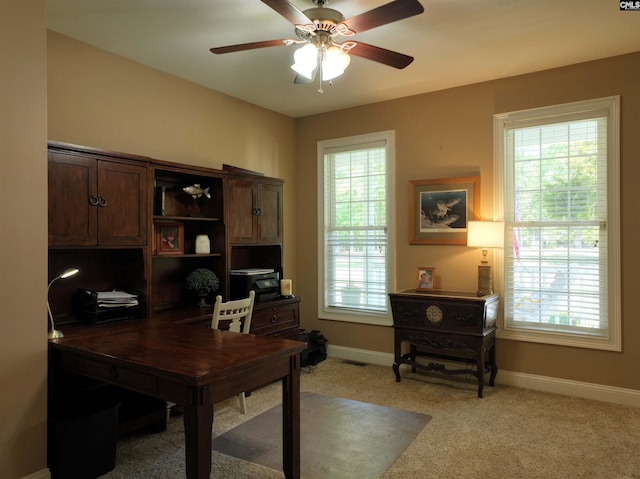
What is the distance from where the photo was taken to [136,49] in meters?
3.36

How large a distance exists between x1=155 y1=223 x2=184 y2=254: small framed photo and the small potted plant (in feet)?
0.81

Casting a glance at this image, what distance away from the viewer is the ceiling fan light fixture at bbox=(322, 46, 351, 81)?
2.62 metres

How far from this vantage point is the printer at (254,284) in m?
3.91


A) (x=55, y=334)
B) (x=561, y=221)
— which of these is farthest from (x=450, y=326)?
(x=55, y=334)

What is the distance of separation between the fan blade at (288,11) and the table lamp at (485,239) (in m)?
2.30

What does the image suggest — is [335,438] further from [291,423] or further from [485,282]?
[485,282]

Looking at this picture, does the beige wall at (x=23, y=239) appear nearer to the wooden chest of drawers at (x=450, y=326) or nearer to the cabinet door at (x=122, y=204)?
the cabinet door at (x=122, y=204)

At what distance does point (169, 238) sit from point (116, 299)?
2.60 feet

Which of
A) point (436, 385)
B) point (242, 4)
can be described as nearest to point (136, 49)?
point (242, 4)

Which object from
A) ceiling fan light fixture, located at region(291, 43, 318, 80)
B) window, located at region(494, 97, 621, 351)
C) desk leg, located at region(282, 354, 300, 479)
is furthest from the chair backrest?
window, located at region(494, 97, 621, 351)

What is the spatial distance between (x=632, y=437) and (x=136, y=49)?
14.5 ft

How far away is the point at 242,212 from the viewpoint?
13.2 feet

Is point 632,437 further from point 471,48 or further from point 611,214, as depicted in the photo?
point 471,48

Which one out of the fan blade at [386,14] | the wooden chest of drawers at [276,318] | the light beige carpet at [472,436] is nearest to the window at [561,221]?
the light beige carpet at [472,436]
